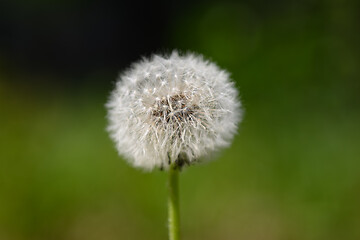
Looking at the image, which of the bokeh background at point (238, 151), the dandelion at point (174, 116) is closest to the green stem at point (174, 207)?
the dandelion at point (174, 116)

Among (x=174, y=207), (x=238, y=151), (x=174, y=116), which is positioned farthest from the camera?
(x=238, y=151)

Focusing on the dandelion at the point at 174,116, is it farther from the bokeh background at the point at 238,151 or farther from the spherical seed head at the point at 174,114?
the bokeh background at the point at 238,151

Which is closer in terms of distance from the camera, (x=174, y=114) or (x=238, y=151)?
(x=174, y=114)

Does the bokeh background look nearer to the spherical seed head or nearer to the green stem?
the spherical seed head

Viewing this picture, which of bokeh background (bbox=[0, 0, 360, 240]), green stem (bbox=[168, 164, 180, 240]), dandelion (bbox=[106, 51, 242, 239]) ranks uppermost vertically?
bokeh background (bbox=[0, 0, 360, 240])

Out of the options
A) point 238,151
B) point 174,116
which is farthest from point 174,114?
point 238,151

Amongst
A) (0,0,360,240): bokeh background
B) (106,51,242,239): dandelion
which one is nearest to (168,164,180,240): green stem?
(106,51,242,239): dandelion

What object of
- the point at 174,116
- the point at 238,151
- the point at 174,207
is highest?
the point at 238,151

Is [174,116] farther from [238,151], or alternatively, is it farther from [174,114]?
[238,151]
